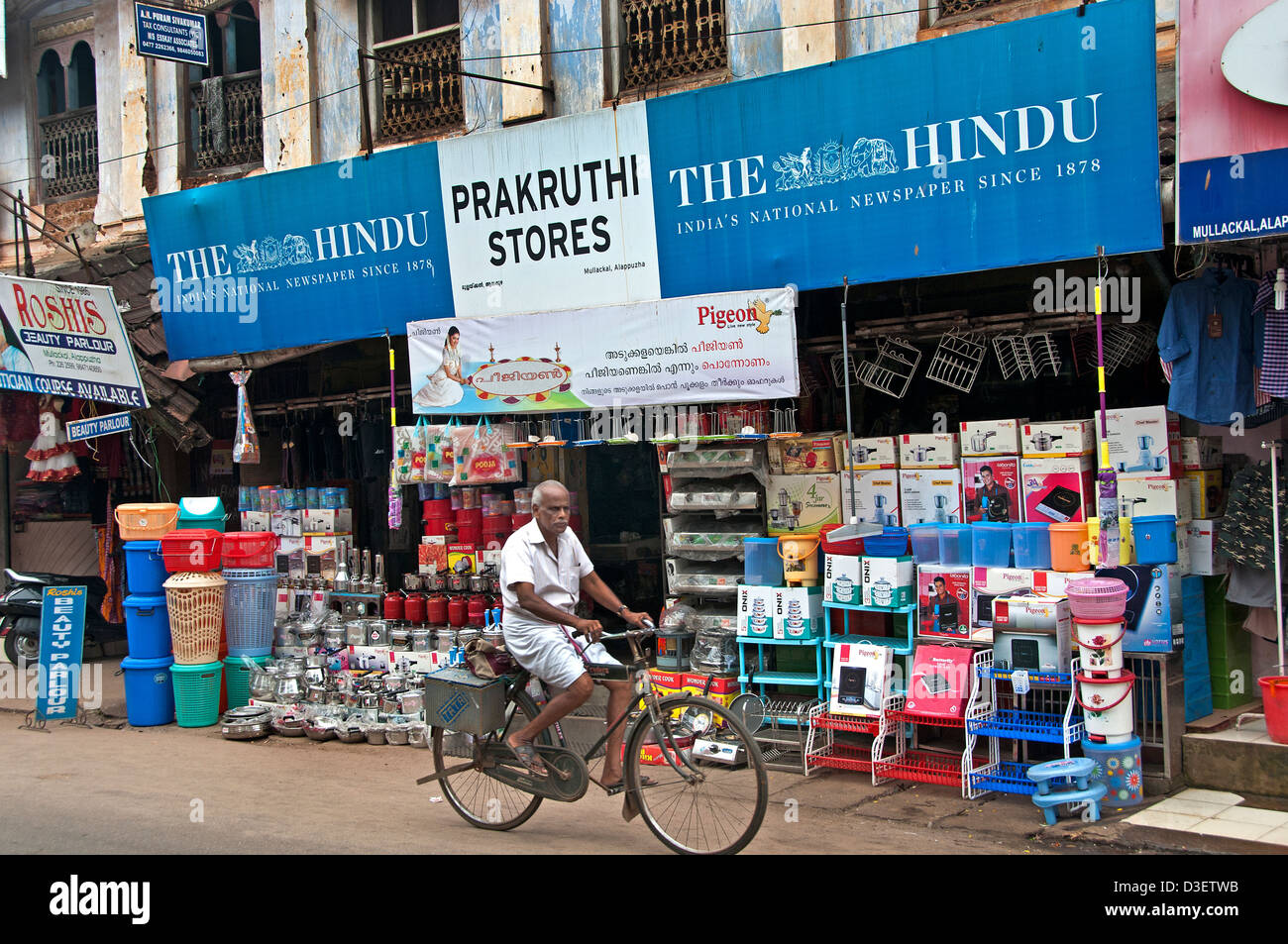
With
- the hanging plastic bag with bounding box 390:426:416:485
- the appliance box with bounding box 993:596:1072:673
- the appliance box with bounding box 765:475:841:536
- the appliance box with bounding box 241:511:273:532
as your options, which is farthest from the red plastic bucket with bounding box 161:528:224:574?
the appliance box with bounding box 993:596:1072:673

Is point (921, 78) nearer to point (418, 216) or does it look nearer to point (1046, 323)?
point (1046, 323)

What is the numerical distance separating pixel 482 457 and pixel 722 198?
335cm

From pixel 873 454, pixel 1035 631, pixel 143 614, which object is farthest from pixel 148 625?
pixel 1035 631

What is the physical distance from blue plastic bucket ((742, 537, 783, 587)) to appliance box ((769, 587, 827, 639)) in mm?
251

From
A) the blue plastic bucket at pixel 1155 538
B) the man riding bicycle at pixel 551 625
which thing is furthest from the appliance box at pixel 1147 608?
the man riding bicycle at pixel 551 625

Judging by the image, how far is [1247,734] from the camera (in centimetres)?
704

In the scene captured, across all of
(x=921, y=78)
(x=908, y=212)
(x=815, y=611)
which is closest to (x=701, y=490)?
(x=815, y=611)

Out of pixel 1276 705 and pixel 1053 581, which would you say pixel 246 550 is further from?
pixel 1276 705

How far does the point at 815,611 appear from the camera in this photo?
8406 millimetres

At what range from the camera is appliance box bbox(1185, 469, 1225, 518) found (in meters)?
7.67

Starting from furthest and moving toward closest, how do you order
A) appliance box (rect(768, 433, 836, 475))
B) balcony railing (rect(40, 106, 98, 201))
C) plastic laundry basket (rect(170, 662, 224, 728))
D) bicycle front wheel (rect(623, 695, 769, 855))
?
1. balcony railing (rect(40, 106, 98, 201))
2. plastic laundry basket (rect(170, 662, 224, 728))
3. appliance box (rect(768, 433, 836, 475))
4. bicycle front wheel (rect(623, 695, 769, 855))

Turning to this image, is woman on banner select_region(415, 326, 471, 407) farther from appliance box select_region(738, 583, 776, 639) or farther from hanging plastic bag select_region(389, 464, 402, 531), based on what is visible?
appliance box select_region(738, 583, 776, 639)

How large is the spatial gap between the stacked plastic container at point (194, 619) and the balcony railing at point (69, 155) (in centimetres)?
737

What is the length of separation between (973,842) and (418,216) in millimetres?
7404
